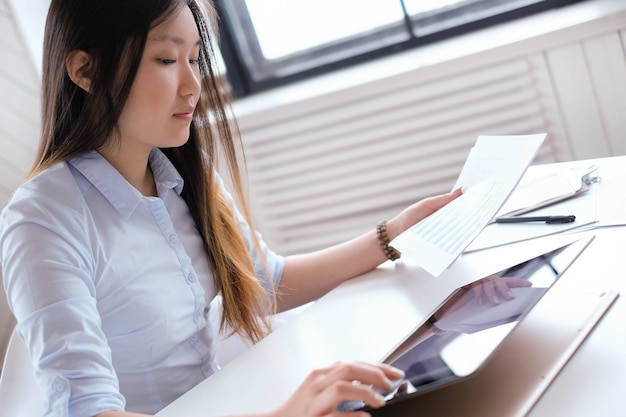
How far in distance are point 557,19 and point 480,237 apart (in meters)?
1.20

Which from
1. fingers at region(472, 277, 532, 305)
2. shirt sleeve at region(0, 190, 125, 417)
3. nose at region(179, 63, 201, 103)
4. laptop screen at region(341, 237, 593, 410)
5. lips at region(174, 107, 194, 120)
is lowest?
fingers at region(472, 277, 532, 305)

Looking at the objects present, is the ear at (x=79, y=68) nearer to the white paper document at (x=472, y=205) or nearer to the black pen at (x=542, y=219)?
the white paper document at (x=472, y=205)

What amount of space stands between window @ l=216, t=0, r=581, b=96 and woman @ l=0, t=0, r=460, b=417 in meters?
1.33

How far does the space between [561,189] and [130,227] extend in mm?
765

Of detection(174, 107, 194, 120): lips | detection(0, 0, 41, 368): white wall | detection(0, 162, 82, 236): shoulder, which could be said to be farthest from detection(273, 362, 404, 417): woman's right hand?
detection(0, 0, 41, 368): white wall

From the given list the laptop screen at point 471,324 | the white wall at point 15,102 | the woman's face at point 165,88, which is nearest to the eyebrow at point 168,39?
the woman's face at point 165,88

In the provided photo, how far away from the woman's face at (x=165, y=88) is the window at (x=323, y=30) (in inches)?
59.0

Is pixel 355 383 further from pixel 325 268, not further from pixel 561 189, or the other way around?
pixel 561 189

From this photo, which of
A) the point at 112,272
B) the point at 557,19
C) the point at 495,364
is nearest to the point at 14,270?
the point at 112,272

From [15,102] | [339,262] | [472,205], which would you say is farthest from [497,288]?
[15,102]

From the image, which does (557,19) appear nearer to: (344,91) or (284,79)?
(344,91)

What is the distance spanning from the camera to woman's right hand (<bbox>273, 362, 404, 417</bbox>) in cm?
83

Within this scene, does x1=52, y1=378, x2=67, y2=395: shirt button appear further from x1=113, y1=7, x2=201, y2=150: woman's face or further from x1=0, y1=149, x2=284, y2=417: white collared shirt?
x1=113, y1=7, x2=201, y2=150: woman's face

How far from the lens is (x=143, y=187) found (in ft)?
4.75
